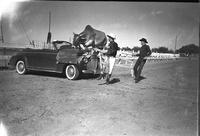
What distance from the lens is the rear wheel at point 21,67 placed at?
508 cm

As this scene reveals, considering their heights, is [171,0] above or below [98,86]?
above

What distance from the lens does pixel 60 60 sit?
4.64 meters

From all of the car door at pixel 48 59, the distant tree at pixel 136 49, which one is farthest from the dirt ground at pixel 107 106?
the car door at pixel 48 59

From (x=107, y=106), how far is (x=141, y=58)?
1.12m

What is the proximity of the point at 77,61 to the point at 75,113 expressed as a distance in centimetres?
161

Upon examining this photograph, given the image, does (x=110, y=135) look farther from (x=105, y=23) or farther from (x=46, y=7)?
(x=46, y=7)

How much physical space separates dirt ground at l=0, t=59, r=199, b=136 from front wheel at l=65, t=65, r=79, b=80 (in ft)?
0.93

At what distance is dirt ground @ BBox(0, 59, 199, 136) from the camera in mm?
2735

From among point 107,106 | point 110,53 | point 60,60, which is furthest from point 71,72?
point 107,106

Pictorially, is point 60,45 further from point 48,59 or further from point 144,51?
point 144,51

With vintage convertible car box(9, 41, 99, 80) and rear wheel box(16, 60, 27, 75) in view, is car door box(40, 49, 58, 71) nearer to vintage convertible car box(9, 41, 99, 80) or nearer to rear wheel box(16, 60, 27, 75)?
vintage convertible car box(9, 41, 99, 80)

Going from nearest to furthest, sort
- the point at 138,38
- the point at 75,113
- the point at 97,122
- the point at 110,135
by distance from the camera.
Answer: the point at 110,135
the point at 97,122
the point at 75,113
the point at 138,38

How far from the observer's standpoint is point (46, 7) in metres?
3.76

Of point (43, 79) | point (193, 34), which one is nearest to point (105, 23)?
point (193, 34)
